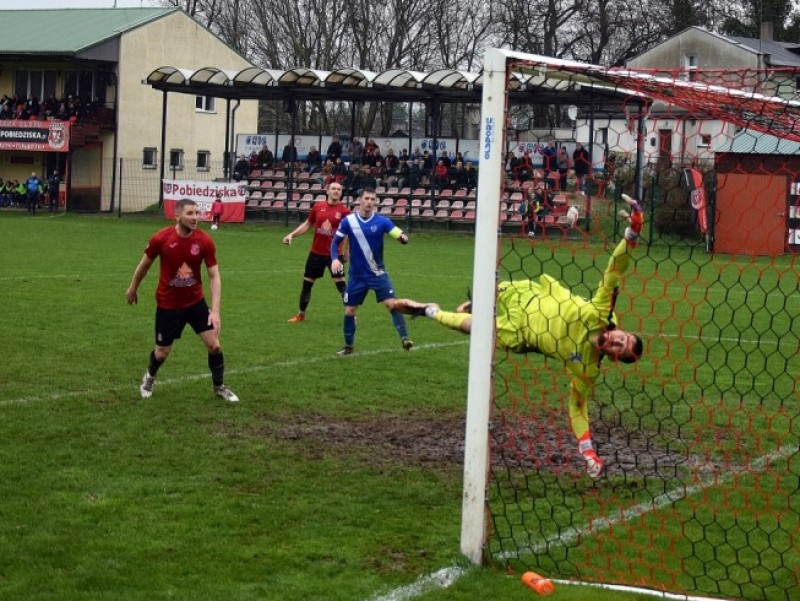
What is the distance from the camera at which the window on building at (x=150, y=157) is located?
49969 millimetres

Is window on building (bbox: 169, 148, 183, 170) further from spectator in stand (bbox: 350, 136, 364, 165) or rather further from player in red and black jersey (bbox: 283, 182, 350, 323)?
player in red and black jersey (bbox: 283, 182, 350, 323)

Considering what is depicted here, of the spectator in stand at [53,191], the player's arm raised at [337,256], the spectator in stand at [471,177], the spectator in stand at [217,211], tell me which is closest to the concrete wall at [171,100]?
the spectator in stand at [53,191]

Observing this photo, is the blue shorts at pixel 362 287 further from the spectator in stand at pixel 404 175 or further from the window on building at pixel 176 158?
the window on building at pixel 176 158

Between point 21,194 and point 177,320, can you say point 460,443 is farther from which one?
point 21,194

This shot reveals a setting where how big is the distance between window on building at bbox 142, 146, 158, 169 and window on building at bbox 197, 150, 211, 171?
2558 mm

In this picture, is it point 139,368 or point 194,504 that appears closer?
point 194,504

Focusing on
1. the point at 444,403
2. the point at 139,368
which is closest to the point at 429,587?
the point at 444,403

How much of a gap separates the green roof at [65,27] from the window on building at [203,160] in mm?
6265

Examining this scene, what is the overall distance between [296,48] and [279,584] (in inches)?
2104

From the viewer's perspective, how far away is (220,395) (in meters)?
10.6

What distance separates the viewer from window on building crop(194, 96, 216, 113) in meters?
52.1

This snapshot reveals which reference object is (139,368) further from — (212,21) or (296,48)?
(212,21)

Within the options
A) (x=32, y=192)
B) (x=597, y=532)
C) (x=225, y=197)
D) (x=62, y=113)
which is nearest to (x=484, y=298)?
(x=597, y=532)

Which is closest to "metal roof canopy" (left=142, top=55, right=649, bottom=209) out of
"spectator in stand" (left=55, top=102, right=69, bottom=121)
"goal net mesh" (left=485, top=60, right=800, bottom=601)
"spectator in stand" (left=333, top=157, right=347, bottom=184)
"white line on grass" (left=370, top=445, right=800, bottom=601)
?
"spectator in stand" (left=333, top=157, right=347, bottom=184)
